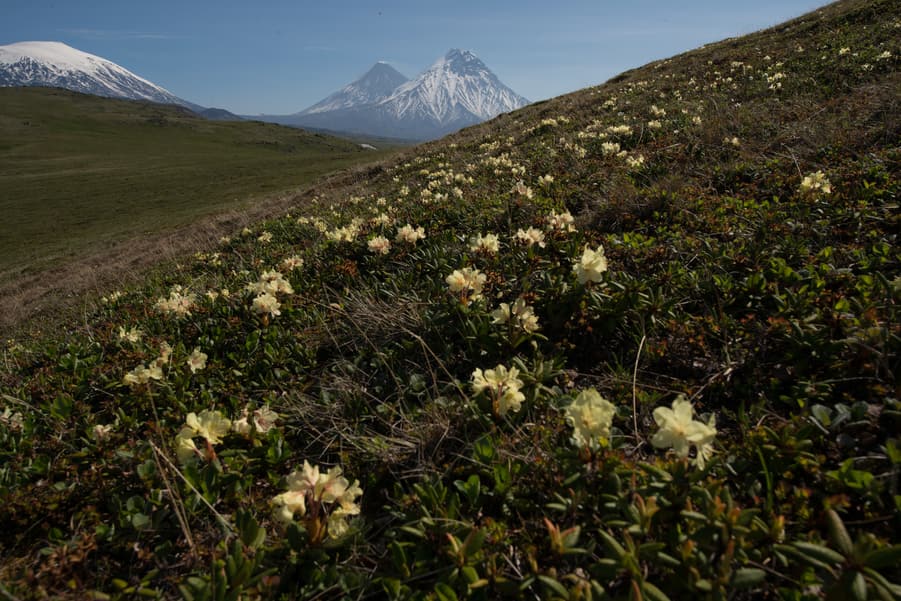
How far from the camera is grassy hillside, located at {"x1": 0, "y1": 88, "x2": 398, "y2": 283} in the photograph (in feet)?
125

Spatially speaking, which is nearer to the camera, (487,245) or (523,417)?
(523,417)

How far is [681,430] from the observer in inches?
68.2

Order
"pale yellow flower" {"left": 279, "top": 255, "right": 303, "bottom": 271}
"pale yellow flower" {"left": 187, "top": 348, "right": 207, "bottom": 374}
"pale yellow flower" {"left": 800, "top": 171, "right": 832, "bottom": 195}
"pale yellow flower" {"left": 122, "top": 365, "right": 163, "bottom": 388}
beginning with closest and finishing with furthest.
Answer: "pale yellow flower" {"left": 122, "top": 365, "right": 163, "bottom": 388} → "pale yellow flower" {"left": 187, "top": 348, "right": 207, "bottom": 374} → "pale yellow flower" {"left": 800, "top": 171, "right": 832, "bottom": 195} → "pale yellow flower" {"left": 279, "top": 255, "right": 303, "bottom": 271}

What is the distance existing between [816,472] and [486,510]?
1.44m

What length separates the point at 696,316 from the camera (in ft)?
9.92

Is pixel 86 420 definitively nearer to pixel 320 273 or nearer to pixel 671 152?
pixel 320 273

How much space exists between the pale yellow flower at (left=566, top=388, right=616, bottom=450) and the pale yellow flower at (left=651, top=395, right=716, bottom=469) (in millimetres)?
202

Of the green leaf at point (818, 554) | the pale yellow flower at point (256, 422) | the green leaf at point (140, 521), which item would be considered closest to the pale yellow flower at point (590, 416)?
the green leaf at point (818, 554)

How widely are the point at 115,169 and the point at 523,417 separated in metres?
93.3

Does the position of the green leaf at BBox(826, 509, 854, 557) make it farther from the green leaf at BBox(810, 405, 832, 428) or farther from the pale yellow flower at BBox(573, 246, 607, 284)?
the pale yellow flower at BBox(573, 246, 607, 284)

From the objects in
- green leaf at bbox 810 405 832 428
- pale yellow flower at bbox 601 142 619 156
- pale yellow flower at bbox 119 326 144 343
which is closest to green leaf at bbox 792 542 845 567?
green leaf at bbox 810 405 832 428

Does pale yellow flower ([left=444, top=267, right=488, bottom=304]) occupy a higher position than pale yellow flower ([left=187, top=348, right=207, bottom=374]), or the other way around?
pale yellow flower ([left=444, top=267, right=488, bottom=304])

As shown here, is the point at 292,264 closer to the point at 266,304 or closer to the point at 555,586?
the point at 266,304

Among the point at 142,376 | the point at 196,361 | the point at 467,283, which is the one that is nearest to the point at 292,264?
the point at 196,361
